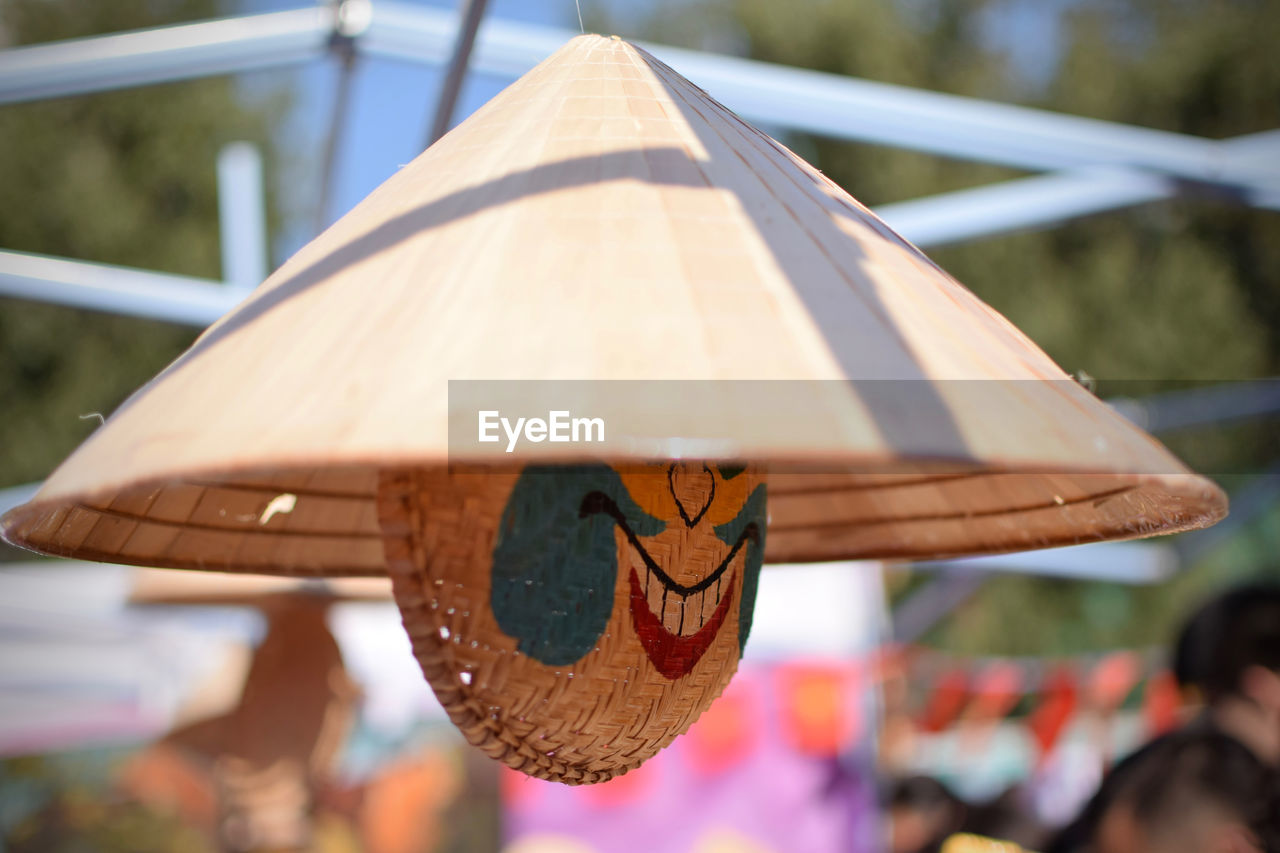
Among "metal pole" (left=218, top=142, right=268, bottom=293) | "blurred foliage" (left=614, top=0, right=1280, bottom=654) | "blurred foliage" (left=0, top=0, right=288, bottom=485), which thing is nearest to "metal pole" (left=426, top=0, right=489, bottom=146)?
"metal pole" (left=218, top=142, right=268, bottom=293)

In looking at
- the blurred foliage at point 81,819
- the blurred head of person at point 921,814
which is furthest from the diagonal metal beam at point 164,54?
the blurred foliage at point 81,819

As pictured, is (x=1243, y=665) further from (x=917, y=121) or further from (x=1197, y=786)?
(x=917, y=121)

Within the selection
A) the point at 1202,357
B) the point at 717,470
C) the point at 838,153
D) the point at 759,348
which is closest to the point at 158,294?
the point at 717,470

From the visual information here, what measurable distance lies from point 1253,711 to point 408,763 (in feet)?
9.98

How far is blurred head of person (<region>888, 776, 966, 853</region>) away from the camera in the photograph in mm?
3355

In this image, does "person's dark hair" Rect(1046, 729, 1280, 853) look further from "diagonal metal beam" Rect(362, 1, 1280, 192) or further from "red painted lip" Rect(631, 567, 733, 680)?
"red painted lip" Rect(631, 567, 733, 680)

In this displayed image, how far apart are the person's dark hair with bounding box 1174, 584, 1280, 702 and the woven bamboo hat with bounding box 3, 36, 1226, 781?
1.43 metres

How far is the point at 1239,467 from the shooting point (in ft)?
34.7

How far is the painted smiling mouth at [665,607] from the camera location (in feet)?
2.38

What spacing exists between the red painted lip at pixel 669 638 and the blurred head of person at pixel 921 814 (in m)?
2.82

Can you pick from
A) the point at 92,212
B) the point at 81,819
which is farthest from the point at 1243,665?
the point at 92,212

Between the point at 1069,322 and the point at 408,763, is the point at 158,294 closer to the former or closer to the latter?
the point at 408,763

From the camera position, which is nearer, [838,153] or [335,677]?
[335,677]

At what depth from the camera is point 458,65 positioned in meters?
1.40
